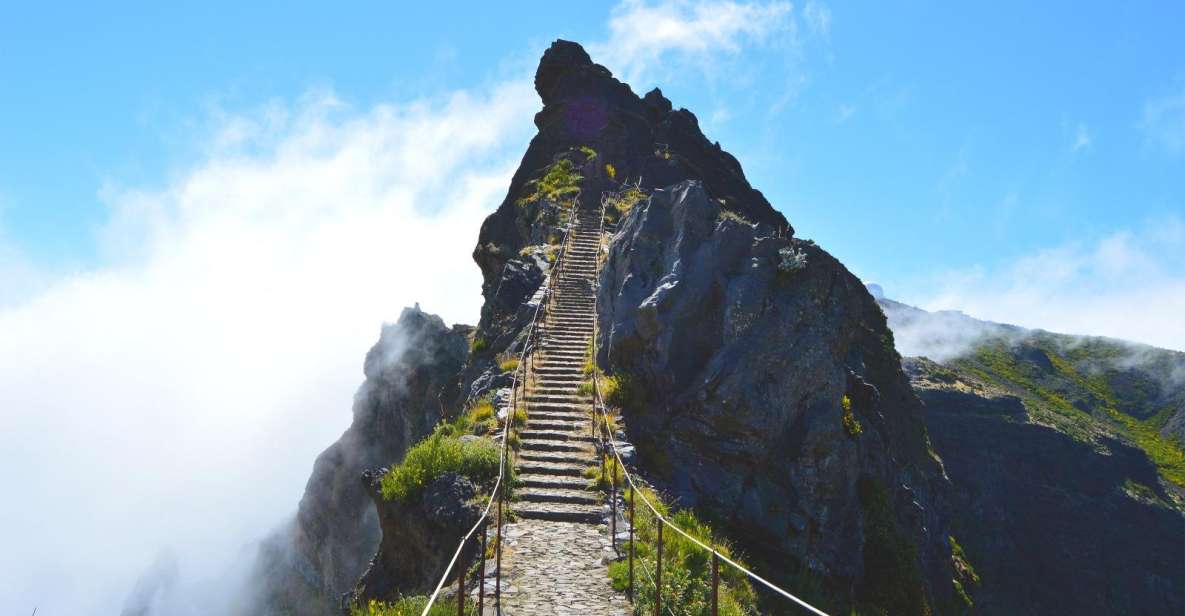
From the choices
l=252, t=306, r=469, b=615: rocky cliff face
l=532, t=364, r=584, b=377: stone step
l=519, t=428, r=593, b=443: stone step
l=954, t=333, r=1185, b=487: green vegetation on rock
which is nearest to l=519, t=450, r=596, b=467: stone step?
l=519, t=428, r=593, b=443: stone step

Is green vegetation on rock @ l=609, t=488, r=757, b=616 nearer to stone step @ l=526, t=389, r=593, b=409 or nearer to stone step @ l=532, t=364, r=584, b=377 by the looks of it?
stone step @ l=526, t=389, r=593, b=409

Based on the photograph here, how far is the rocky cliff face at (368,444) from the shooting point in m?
41.2

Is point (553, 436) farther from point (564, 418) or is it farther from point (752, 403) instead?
point (752, 403)

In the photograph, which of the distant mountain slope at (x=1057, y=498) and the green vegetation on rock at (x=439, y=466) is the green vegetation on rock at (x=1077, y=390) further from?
the green vegetation on rock at (x=439, y=466)

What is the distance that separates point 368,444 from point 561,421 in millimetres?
30873

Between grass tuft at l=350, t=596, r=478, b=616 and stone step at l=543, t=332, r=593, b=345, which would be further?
stone step at l=543, t=332, r=593, b=345

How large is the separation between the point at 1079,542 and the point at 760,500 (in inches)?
2507

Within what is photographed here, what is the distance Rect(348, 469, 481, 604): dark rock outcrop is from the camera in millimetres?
13023

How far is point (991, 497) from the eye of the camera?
219 ft

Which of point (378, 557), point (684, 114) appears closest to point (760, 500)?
point (378, 557)

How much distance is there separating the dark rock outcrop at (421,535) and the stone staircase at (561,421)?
3.85 ft

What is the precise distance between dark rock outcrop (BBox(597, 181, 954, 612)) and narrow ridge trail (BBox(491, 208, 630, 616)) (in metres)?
1.57

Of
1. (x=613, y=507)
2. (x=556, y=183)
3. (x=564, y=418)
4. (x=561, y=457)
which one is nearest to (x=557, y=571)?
(x=613, y=507)

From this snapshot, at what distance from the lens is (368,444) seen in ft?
148
